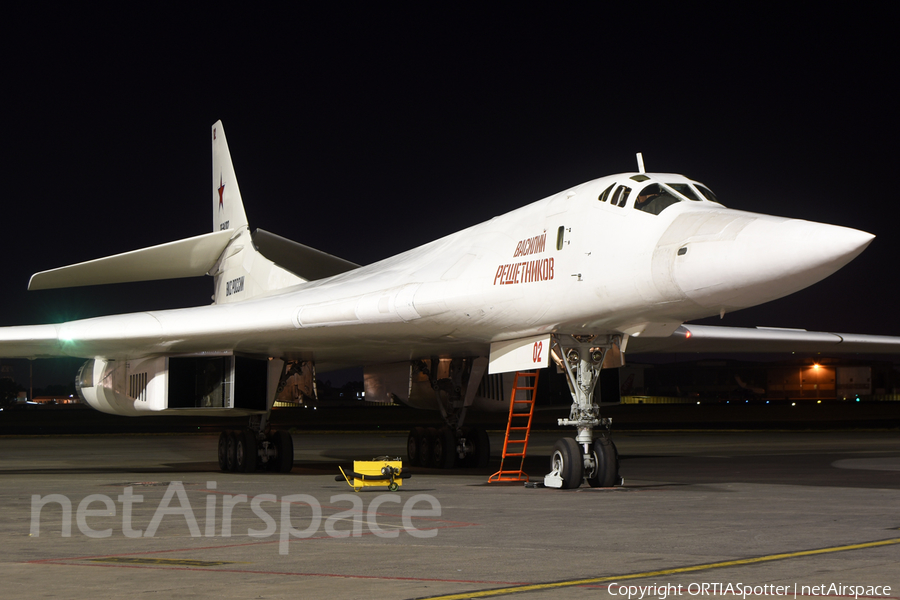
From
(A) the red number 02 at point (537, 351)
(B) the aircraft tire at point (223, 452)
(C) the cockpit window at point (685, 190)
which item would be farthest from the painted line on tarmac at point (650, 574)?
(B) the aircraft tire at point (223, 452)

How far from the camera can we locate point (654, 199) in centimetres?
934

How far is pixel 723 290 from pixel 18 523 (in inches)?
239

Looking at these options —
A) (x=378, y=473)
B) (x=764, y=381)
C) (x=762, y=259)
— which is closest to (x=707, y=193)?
(x=762, y=259)

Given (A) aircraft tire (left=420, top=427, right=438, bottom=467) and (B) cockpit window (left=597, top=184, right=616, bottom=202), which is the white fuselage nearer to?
(B) cockpit window (left=597, top=184, right=616, bottom=202)

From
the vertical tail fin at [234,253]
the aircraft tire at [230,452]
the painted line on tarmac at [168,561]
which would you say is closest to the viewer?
the painted line on tarmac at [168,561]

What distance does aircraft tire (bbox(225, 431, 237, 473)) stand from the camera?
1513cm

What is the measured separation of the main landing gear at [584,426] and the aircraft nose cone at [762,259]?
2046 mm

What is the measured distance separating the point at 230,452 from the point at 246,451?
50cm

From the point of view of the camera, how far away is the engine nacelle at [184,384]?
45.2 feet

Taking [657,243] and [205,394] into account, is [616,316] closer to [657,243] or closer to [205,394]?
[657,243]

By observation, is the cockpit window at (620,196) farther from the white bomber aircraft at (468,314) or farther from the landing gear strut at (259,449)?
the landing gear strut at (259,449)

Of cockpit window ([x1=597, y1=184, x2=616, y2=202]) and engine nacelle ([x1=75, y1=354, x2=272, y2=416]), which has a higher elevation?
cockpit window ([x1=597, y1=184, x2=616, y2=202])

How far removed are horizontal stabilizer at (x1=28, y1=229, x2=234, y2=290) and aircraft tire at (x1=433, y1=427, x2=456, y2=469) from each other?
557 cm

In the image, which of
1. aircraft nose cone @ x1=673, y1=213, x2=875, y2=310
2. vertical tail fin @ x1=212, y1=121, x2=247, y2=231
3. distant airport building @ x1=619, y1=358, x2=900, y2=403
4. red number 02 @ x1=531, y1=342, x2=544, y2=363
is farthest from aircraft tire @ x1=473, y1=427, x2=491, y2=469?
distant airport building @ x1=619, y1=358, x2=900, y2=403
